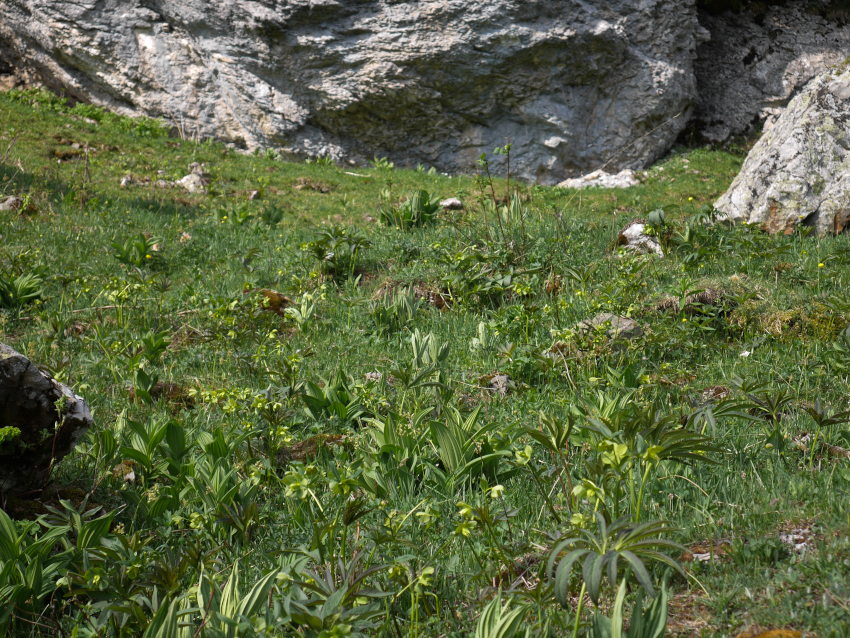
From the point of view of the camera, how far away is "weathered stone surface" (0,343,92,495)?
2.38 m

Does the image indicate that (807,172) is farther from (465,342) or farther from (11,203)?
(11,203)

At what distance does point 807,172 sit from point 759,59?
44.0ft

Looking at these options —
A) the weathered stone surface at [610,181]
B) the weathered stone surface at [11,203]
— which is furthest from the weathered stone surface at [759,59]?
the weathered stone surface at [11,203]

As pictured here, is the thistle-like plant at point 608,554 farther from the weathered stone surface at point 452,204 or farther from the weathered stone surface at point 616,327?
the weathered stone surface at point 452,204

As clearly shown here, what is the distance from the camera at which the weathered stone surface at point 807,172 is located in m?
6.27

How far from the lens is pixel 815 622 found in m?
1.48

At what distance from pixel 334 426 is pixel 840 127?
6936mm

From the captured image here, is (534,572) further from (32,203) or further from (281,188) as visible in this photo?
(281,188)

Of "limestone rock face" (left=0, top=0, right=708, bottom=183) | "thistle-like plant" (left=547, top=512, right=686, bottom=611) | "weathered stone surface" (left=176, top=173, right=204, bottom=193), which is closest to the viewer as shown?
"thistle-like plant" (left=547, top=512, right=686, bottom=611)

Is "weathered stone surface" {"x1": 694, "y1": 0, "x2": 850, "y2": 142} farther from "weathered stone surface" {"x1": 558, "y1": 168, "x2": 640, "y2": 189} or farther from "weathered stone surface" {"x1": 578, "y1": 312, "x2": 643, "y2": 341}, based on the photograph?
"weathered stone surface" {"x1": 578, "y1": 312, "x2": 643, "y2": 341}

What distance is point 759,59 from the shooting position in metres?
16.8

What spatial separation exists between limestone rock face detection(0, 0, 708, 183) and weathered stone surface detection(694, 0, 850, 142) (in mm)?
1269

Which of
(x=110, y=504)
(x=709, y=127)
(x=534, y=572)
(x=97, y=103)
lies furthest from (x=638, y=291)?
(x=97, y=103)

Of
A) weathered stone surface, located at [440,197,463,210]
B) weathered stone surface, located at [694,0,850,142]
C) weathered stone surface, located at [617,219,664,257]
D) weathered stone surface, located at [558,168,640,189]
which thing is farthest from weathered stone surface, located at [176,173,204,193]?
weathered stone surface, located at [694,0,850,142]
